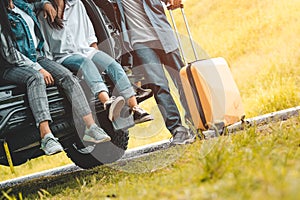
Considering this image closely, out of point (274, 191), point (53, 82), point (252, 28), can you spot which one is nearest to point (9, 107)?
point (53, 82)

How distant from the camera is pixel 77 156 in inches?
243

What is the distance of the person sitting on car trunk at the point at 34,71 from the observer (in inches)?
173

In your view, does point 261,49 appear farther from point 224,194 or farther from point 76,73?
point 224,194

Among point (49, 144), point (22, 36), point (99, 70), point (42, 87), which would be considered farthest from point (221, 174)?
point (99, 70)

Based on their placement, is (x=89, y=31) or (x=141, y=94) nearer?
(x=89, y=31)

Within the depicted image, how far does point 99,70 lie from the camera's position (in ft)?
17.0

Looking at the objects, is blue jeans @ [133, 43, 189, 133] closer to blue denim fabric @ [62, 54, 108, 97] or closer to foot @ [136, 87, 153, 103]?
foot @ [136, 87, 153, 103]

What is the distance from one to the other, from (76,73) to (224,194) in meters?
Answer: 2.83

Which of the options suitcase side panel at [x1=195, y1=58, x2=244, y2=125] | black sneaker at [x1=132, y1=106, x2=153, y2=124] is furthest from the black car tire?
suitcase side panel at [x1=195, y1=58, x2=244, y2=125]

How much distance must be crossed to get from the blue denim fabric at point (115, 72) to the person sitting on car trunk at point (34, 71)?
0.44 meters

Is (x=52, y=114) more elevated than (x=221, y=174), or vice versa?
(x=52, y=114)

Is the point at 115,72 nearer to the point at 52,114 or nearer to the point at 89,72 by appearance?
the point at 89,72

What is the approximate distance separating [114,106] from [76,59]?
54 cm

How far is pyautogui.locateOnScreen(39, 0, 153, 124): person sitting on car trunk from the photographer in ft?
16.1
